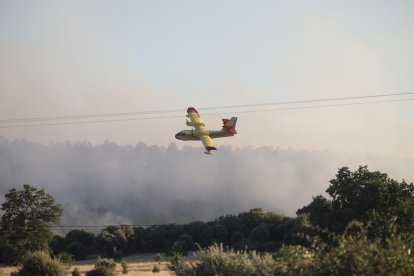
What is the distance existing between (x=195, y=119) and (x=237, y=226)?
128 ft

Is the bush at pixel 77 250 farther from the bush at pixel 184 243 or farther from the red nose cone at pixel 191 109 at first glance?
the red nose cone at pixel 191 109

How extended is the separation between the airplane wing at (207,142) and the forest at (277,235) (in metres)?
9.40

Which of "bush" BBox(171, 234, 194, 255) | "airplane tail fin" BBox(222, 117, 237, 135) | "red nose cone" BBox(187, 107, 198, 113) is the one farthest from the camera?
"bush" BBox(171, 234, 194, 255)

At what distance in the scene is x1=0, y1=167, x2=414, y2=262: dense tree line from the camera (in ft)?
148

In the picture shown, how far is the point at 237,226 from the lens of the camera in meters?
86.1

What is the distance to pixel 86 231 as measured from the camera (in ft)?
287

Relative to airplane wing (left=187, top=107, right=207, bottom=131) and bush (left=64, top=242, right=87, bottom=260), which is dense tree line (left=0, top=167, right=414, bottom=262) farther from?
airplane wing (left=187, top=107, right=207, bottom=131)

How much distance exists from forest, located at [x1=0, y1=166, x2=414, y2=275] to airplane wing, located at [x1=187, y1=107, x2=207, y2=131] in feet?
40.5

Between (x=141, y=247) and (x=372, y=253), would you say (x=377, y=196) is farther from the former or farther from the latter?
(x=141, y=247)

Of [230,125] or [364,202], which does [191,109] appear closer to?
[230,125]

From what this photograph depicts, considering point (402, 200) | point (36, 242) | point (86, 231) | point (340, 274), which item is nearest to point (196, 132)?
point (402, 200)

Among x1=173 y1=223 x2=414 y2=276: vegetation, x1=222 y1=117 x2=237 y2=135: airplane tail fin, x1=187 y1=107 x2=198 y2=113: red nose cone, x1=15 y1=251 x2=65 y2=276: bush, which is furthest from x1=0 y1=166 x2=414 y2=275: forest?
x1=187 y1=107 x2=198 y2=113: red nose cone

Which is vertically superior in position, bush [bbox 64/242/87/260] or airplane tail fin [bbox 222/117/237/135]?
airplane tail fin [bbox 222/117/237/135]

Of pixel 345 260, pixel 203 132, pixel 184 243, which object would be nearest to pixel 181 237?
pixel 184 243
